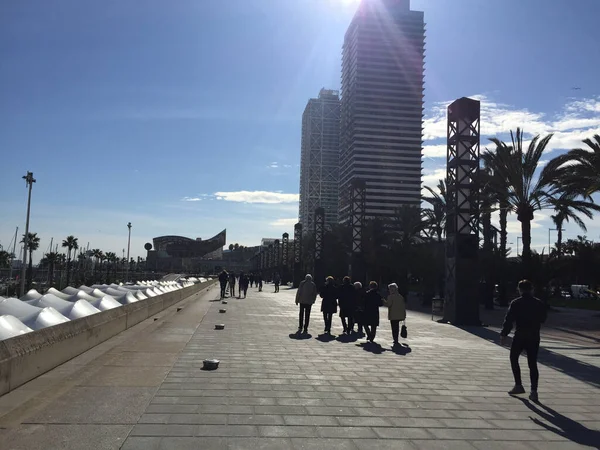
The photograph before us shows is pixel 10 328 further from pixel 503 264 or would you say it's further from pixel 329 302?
pixel 503 264

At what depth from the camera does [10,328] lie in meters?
7.12

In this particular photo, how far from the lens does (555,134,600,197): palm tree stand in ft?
67.1

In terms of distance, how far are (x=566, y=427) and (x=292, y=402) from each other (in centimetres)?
299

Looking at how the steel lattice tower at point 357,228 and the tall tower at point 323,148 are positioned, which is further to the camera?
the tall tower at point 323,148

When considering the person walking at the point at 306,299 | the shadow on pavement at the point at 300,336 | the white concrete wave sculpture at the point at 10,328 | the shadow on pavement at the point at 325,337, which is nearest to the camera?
the white concrete wave sculpture at the point at 10,328

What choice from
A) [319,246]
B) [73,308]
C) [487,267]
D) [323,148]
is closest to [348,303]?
[73,308]

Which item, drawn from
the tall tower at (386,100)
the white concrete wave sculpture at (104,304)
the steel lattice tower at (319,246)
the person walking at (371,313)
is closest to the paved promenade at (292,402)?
the person walking at (371,313)

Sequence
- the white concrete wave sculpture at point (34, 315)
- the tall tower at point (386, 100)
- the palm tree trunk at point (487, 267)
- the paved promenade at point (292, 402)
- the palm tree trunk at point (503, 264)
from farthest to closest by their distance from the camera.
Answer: the tall tower at point (386, 100) < the palm tree trunk at point (503, 264) < the palm tree trunk at point (487, 267) < the white concrete wave sculpture at point (34, 315) < the paved promenade at point (292, 402)

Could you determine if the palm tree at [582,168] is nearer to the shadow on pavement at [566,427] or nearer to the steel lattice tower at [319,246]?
the shadow on pavement at [566,427]

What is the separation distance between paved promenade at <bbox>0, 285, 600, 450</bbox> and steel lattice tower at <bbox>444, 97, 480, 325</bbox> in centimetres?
732

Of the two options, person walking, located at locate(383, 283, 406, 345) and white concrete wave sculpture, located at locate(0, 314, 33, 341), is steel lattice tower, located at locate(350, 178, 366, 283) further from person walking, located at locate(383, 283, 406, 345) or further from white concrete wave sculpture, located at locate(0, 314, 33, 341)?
white concrete wave sculpture, located at locate(0, 314, 33, 341)

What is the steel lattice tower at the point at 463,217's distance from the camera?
18.1 m

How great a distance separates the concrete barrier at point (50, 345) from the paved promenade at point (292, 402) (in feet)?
0.58

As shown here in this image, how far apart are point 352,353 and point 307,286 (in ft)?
12.3
